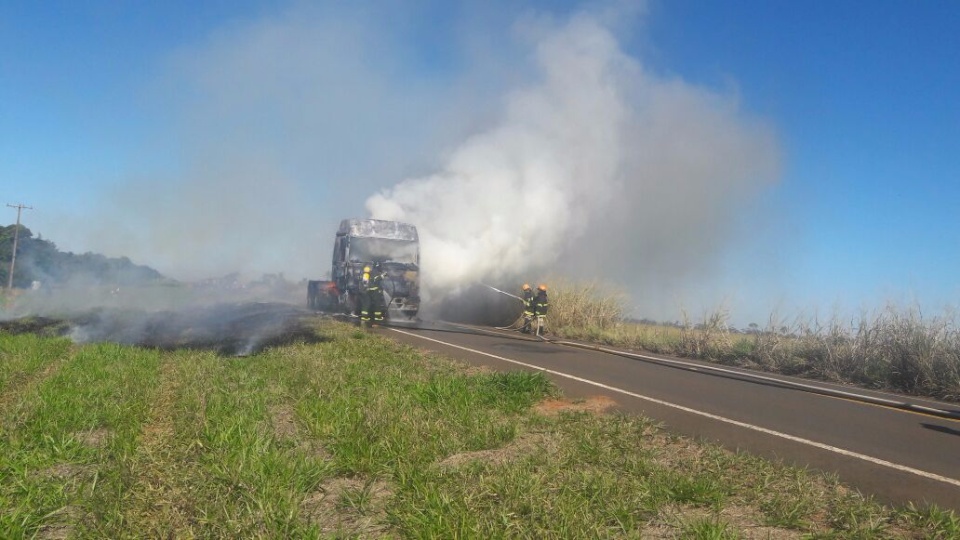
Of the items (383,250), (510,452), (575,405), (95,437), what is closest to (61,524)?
(95,437)

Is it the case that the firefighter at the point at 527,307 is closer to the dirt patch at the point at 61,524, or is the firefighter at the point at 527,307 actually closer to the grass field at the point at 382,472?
the grass field at the point at 382,472

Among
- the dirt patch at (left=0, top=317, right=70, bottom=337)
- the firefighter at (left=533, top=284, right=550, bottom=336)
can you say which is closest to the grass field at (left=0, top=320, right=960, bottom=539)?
the dirt patch at (left=0, top=317, right=70, bottom=337)

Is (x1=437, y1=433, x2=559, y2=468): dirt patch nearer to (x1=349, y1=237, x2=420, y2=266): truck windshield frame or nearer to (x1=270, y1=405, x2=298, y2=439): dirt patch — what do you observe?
(x1=270, y1=405, x2=298, y2=439): dirt patch

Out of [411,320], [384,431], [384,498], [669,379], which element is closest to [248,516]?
[384,498]

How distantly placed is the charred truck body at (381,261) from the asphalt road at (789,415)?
28.1 feet

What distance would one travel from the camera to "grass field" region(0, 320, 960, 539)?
4285mm

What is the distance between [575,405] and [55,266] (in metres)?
53.7

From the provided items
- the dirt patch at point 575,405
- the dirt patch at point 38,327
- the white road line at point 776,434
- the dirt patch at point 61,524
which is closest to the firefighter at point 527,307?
the white road line at point 776,434

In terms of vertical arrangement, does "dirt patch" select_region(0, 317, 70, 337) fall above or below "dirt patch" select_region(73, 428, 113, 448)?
above

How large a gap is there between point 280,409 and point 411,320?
17449 mm

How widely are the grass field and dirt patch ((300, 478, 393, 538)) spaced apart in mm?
16

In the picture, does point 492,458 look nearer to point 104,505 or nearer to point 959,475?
point 104,505

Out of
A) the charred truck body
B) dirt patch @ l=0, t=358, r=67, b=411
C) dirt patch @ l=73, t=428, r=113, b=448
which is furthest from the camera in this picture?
the charred truck body

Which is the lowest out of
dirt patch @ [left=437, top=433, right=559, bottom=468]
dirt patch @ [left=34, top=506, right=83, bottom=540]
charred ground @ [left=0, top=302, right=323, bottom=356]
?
dirt patch @ [left=34, top=506, right=83, bottom=540]
